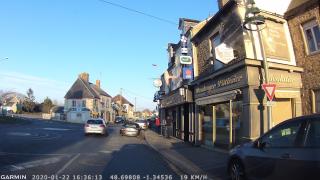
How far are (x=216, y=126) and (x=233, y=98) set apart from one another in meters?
3.49

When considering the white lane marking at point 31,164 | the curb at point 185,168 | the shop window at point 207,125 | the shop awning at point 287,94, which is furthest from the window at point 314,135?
the shop window at point 207,125

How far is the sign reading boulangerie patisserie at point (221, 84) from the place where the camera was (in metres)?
16.5

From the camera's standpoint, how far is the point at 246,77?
15797 mm

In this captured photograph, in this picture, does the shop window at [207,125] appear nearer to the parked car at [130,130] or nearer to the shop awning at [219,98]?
the shop awning at [219,98]

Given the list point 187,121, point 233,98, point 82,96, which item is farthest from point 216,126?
point 82,96

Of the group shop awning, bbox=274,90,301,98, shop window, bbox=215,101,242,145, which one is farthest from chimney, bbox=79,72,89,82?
shop awning, bbox=274,90,301,98

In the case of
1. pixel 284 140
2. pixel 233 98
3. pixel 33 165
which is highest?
pixel 233 98

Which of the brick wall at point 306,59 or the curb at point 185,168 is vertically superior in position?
the brick wall at point 306,59

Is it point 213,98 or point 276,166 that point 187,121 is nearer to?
point 213,98

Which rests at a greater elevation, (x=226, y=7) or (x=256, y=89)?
(x=226, y=7)

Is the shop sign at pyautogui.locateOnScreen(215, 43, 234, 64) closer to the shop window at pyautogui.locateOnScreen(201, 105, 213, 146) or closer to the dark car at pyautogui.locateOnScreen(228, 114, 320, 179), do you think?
the shop window at pyautogui.locateOnScreen(201, 105, 213, 146)

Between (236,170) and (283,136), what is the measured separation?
6.48ft

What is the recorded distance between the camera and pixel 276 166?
792 centimetres

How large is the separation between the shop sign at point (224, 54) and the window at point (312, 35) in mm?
3089
